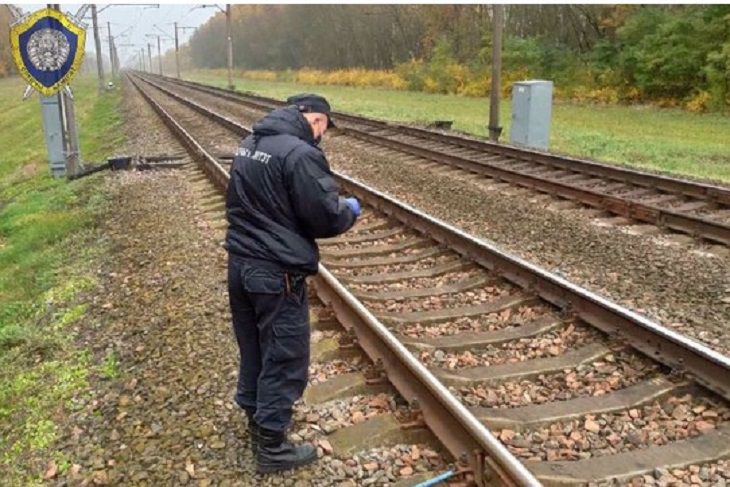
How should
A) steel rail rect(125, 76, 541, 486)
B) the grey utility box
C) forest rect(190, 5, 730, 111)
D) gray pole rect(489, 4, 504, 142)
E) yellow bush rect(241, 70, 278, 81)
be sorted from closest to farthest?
steel rail rect(125, 76, 541, 486) < the grey utility box < gray pole rect(489, 4, 504, 142) < forest rect(190, 5, 730, 111) < yellow bush rect(241, 70, 278, 81)

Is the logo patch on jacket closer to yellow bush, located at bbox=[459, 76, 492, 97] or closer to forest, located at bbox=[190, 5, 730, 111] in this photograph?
forest, located at bbox=[190, 5, 730, 111]

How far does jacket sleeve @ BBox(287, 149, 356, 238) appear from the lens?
3.74 metres

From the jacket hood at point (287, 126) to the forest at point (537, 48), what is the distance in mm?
27190

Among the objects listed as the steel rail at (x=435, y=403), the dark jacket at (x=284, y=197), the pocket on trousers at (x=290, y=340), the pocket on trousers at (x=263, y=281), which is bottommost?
the steel rail at (x=435, y=403)

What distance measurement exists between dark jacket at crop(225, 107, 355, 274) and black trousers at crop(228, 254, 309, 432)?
0.31 ft

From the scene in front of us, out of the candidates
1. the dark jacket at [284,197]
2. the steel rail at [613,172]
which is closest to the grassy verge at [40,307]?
the dark jacket at [284,197]

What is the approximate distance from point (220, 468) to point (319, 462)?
1.84ft

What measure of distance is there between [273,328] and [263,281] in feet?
0.92

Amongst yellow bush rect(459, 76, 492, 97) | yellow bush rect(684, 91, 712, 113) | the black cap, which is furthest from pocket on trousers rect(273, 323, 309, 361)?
yellow bush rect(459, 76, 492, 97)

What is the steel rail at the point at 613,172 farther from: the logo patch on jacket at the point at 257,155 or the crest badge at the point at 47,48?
the crest badge at the point at 47,48

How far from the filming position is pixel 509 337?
5660mm

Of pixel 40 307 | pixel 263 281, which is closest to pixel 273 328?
pixel 263 281

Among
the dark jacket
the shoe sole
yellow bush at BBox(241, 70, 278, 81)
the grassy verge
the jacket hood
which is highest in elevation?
the jacket hood

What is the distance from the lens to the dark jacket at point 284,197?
3.76 metres
